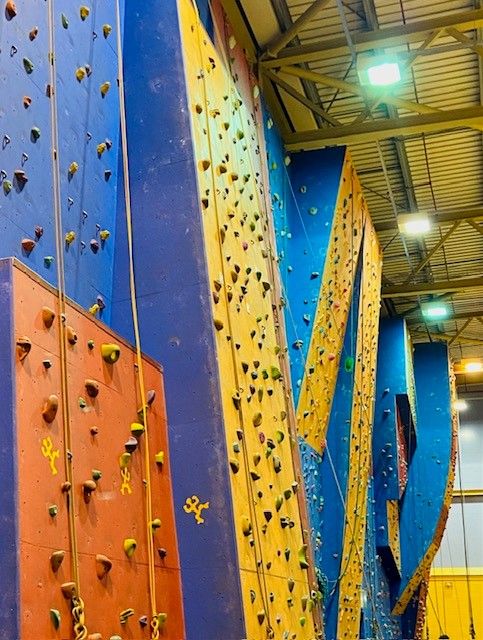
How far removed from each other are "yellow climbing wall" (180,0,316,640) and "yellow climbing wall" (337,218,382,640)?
2957 millimetres

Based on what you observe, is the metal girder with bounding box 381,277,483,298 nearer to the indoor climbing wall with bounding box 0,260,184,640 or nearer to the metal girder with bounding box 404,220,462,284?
the metal girder with bounding box 404,220,462,284

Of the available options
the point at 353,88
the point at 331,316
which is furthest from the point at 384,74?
the point at 331,316

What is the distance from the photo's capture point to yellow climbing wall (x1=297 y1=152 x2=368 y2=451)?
7234mm

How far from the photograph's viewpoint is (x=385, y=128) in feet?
27.0

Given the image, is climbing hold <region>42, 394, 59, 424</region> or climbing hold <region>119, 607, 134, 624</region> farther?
climbing hold <region>119, 607, 134, 624</region>

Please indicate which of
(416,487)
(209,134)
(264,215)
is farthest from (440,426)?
(209,134)

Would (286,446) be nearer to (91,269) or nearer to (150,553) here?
(91,269)

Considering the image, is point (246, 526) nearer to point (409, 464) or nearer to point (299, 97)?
point (299, 97)

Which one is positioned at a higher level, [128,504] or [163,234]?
[163,234]

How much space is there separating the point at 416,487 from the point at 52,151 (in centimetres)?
1054

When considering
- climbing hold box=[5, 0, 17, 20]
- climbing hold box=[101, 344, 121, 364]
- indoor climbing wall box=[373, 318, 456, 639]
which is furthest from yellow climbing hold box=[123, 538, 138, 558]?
indoor climbing wall box=[373, 318, 456, 639]

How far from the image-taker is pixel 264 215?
19.3 feet

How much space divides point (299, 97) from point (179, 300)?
4355mm

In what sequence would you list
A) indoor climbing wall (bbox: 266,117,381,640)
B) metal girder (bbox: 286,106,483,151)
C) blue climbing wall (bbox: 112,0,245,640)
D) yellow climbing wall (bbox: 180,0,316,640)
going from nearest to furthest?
blue climbing wall (bbox: 112,0,245,640) < yellow climbing wall (bbox: 180,0,316,640) < indoor climbing wall (bbox: 266,117,381,640) < metal girder (bbox: 286,106,483,151)
